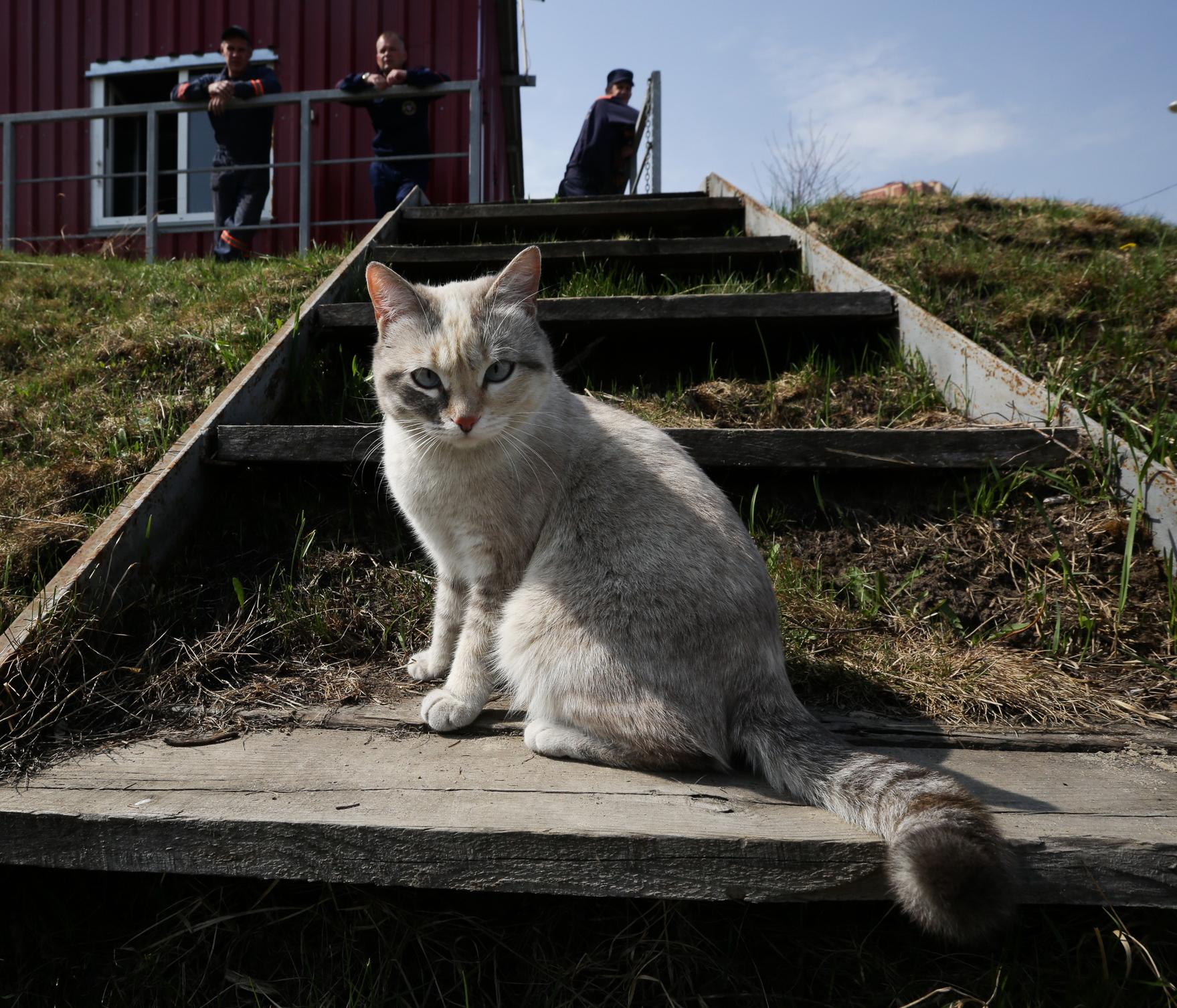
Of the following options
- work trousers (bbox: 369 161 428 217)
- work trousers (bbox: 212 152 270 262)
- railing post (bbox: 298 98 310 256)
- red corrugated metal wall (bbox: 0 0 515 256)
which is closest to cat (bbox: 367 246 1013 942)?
railing post (bbox: 298 98 310 256)

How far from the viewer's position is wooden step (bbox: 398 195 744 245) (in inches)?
194

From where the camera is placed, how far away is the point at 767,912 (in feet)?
5.11

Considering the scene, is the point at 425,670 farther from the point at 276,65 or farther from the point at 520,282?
the point at 276,65

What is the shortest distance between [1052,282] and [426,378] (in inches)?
109

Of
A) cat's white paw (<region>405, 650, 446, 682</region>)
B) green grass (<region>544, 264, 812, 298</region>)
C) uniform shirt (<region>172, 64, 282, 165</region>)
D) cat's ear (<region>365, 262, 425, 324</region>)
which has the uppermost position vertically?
uniform shirt (<region>172, 64, 282, 165</region>)

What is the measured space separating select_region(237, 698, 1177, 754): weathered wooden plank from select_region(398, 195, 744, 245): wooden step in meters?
3.68

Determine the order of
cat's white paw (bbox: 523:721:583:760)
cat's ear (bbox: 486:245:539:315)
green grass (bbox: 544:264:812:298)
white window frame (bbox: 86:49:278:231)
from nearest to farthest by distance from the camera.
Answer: cat's white paw (bbox: 523:721:583:760), cat's ear (bbox: 486:245:539:315), green grass (bbox: 544:264:812:298), white window frame (bbox: 86:49:278:231)

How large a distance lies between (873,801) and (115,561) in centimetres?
195

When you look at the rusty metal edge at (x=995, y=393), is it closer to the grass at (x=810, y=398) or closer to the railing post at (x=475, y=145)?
the grass at (x=810, y=398)

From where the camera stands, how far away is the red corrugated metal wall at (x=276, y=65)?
900 cm

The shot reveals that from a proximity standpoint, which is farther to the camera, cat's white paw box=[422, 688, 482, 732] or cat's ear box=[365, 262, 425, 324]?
cat's ear box=[365, 262, 425, 324]

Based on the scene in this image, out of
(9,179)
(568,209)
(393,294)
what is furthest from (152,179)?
(393,294)

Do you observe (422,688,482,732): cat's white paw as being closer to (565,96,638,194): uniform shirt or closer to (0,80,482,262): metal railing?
(0,80,482,262): metal railing

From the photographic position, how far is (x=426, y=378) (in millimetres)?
2109
